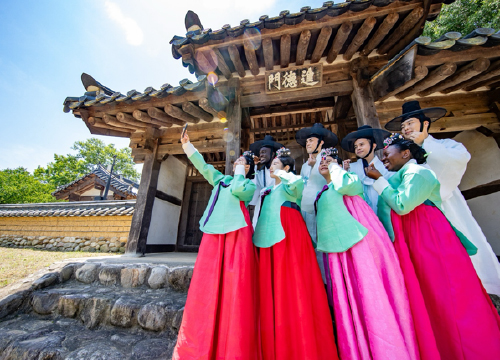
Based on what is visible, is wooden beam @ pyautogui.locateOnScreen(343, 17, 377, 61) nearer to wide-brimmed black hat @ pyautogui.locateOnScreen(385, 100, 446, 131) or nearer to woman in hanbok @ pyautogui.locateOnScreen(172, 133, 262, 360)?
wide-brimmed black hat @ pyautogui.locateOnScreen(385, 100, 446, 131)

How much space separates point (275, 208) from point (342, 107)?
4.04m

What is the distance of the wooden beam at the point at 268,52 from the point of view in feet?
11.7

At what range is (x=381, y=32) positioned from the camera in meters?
3.43

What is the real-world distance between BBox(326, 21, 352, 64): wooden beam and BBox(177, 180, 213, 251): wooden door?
17.1ft

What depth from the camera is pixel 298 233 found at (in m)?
1.96

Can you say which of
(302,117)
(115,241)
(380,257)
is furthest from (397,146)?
(115,241)

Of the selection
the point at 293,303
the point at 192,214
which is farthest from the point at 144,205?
the point at 293,303

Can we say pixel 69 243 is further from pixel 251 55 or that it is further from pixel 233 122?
pixel 251 55

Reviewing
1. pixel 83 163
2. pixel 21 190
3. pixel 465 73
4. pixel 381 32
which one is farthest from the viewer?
pixel 83 163

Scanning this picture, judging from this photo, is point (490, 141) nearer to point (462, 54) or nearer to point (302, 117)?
point (462, 54)

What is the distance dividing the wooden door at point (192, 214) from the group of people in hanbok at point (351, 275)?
206 inches

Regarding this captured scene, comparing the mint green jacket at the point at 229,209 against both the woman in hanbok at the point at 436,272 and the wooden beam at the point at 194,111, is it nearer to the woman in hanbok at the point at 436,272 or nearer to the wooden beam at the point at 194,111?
the woman in hanbok at the point at 436,272

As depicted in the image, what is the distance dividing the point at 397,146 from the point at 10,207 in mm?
18254

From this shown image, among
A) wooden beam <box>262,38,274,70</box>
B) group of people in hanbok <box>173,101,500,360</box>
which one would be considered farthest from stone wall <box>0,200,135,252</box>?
group of people in hanbok <box>173,101,500,360</box>
